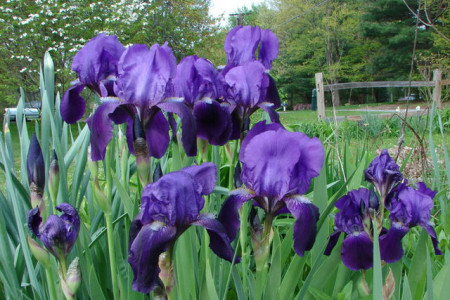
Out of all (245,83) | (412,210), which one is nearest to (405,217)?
(412,210)

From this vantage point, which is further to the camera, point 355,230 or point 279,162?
point 355,230

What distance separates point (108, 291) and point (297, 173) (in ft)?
2.52

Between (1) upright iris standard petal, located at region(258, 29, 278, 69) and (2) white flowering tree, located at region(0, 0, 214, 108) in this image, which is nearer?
(1) upright iris standard petal, located at region(258, 29, 278, 69)

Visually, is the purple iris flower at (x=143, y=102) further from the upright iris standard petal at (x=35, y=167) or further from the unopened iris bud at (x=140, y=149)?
the upright iris standard petal at (x=35, y=167)

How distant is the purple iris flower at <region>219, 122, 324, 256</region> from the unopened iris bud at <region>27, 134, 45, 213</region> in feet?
1.49

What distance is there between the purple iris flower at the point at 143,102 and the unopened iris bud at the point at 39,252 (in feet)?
0.69

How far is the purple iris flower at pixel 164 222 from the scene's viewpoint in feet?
2.14

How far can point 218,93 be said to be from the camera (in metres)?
1.00

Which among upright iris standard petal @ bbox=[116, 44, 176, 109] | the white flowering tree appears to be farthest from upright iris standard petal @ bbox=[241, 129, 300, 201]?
the white flowering tree

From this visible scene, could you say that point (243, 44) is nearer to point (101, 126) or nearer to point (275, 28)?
point (101, 126)

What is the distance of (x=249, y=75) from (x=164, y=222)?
0.45m

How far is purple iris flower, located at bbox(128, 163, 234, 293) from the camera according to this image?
65cm

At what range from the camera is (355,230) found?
0.96 meters

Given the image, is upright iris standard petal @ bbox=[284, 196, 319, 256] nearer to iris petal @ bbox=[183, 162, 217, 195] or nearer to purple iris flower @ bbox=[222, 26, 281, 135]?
iris petal @ bbox=[183, 162, 217, 195]
